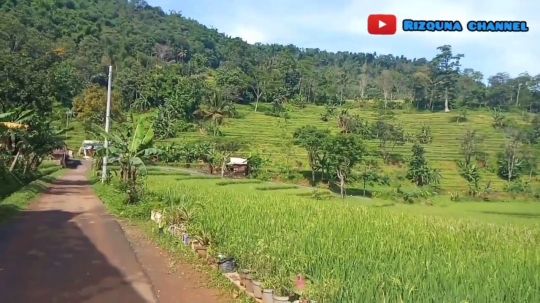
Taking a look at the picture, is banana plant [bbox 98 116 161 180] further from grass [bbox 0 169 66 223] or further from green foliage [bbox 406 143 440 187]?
green foliage [bbox 406 143 440 187]

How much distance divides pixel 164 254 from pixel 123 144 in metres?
8.48

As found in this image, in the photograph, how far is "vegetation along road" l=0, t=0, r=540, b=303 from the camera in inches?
309

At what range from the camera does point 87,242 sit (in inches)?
428

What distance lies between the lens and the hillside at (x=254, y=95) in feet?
183

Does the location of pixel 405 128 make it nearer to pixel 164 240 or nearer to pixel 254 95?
pixel 254 95

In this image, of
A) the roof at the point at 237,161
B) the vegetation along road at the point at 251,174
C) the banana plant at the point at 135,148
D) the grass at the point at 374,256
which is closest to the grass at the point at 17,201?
the vegetation along road at the point at 251,174

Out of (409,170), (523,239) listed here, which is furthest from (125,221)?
(409,170)

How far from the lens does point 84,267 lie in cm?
867

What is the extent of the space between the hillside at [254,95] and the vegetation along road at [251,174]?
0.38m

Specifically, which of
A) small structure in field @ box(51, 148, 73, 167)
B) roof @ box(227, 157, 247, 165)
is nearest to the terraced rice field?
roof @ box(227, 157, 247, 165)

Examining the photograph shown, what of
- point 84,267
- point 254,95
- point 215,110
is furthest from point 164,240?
point 254,95

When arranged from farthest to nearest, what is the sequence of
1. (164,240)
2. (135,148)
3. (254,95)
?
(254,95)
(135,148)
(164,240)

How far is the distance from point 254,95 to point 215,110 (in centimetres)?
1955

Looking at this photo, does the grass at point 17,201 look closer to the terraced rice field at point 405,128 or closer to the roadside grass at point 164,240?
the roadside grass at point 164,240
